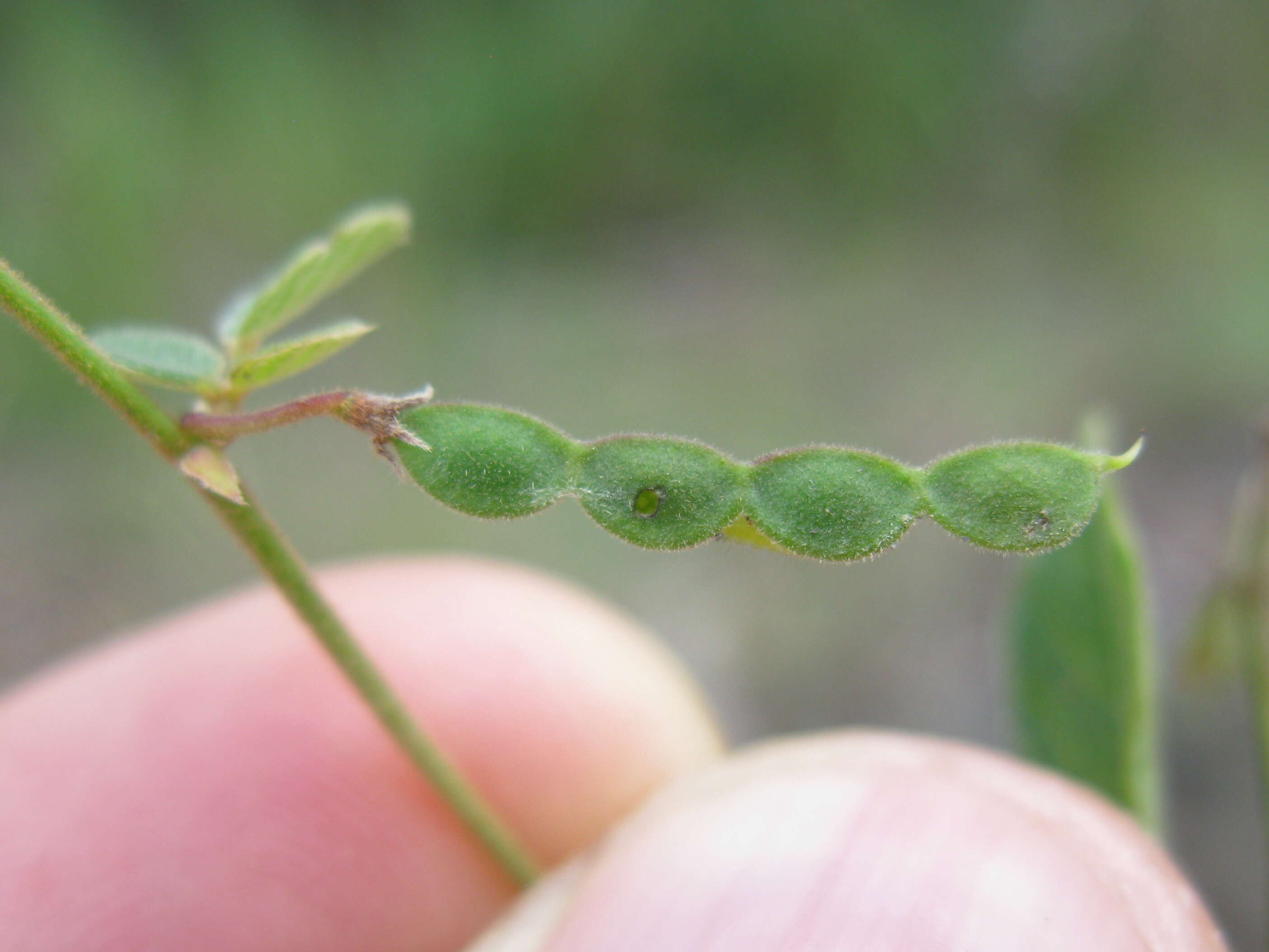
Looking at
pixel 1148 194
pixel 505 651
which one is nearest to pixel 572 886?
pixel 505 651

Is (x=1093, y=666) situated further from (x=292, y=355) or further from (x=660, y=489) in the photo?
(x=292, y=355)

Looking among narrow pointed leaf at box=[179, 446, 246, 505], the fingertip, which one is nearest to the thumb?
the fingertip

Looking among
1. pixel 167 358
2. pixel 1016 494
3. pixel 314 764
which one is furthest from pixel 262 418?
pixel 314 764

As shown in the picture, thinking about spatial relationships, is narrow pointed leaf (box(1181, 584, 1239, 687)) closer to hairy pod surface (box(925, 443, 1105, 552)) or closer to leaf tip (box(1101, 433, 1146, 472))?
leaf tip (box(1101, 433, 1146, 472))

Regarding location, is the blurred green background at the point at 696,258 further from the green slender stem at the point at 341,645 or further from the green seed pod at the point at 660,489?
the green seed pod at the point at 660,489

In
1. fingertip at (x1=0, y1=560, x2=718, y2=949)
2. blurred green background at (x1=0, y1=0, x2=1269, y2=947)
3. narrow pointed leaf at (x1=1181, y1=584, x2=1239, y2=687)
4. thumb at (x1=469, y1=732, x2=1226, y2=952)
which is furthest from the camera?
blurred green background at (x1=0, y1=0, x2=1269, y2=947)

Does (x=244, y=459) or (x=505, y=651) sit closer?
(x=505, y=651)

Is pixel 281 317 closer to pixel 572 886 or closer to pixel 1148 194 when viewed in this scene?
pixel 572 886
